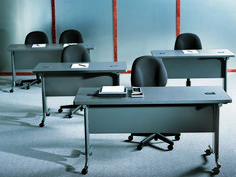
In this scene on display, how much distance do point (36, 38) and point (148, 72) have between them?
128 inches

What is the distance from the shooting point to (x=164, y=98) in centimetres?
375

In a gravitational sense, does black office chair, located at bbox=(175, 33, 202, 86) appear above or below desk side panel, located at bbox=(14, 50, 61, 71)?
above

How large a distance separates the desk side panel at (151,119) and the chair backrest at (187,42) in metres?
2.86

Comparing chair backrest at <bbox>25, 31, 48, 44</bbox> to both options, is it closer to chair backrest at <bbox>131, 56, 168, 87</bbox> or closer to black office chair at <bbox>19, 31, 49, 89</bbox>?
black office chair at <bbox>19, 31, 49, 89</bbox>

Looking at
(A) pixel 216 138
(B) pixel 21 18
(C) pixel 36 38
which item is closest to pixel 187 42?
(C) pixel 36 38

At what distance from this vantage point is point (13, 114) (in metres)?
5.64

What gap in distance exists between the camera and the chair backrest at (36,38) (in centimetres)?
733

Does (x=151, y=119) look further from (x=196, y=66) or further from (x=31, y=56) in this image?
(x=31, y=56)

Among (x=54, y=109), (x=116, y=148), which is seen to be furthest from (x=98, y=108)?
(x=54, y=109)

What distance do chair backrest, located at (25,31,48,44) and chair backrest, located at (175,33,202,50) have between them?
2.37 metres

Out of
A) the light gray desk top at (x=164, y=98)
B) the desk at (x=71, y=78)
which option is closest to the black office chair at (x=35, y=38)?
the desk at (x=71, y=78)

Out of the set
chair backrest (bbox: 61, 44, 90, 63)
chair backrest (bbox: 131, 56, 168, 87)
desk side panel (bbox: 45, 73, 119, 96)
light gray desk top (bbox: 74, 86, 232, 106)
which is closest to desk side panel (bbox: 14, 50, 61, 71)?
chair backrest (bbox: 61, 44, 90, 63)

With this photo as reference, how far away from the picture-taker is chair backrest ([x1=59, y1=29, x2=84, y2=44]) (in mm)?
7315

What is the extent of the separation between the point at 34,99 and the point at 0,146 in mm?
1896
